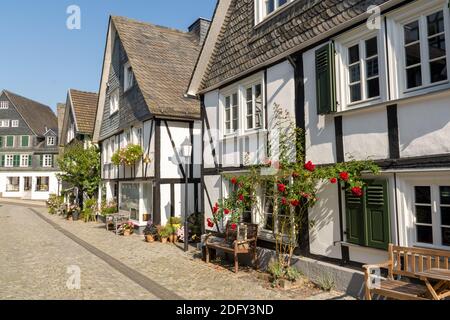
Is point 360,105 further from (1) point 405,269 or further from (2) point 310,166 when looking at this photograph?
(1) point 405,269

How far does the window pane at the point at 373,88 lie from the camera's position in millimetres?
6238

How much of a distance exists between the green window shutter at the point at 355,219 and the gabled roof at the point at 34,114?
49.1m

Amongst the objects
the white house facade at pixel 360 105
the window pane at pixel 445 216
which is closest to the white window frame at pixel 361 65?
the white house facade at pixel 360 105

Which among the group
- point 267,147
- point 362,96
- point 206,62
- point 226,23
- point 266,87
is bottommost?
point 267,147

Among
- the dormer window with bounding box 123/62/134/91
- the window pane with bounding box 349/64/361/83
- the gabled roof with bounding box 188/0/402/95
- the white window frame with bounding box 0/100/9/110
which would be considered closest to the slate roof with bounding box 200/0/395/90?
the gabled roof with bounding box 188/0/402/95

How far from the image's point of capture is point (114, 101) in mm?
18688

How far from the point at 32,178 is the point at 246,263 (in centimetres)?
4440

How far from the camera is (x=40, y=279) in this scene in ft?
26.5

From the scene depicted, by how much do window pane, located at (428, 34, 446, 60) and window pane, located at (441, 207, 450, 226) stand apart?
2132mm

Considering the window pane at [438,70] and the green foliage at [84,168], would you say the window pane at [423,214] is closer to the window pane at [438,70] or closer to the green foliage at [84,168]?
the window pane at [438,70]

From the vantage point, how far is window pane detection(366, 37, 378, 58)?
6.31 meters
